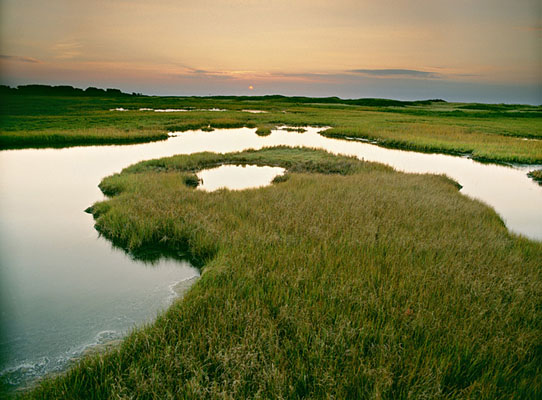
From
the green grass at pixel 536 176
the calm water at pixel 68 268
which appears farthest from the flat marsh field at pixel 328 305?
the green grass at pixel 536 176

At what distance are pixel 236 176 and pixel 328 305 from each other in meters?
A: 13.5

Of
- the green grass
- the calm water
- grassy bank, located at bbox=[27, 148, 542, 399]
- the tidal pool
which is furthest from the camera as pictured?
the green grass

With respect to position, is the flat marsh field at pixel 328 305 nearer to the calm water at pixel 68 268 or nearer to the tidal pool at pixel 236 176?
the calm water at pixel 68 268

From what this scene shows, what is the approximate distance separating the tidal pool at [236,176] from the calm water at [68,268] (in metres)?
0.19

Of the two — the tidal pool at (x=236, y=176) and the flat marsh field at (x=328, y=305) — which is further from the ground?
the tidal pool at (x=236, y=176)

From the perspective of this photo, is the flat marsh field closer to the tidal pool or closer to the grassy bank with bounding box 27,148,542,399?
the grassy bank with bounding box 27,148,542,399

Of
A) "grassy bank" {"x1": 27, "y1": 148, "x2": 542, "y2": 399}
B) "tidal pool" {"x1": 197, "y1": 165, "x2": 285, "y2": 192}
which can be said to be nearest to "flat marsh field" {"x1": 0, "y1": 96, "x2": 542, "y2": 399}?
"grassy bank" {"x1": 27, "y1": 148, "x2": 542, "y2": 399}

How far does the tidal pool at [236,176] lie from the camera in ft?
52.7

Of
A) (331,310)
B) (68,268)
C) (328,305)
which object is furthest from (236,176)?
(331,310)

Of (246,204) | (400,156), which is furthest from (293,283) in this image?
(400,156)

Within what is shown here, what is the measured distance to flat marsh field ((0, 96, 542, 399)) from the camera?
410 cm

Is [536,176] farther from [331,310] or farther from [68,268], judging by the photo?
[68,268]

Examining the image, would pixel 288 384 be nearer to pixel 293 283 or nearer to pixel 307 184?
pixel 293 283

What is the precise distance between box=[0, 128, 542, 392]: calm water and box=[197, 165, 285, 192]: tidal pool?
19 centimetres
